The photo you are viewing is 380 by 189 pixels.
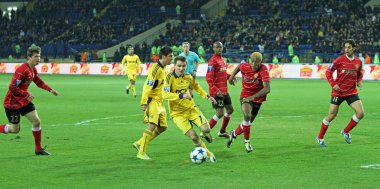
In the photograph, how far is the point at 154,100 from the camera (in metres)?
12.4

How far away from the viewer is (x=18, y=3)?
7912cm

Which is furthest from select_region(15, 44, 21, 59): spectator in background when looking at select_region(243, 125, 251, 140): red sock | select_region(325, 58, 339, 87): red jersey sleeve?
select_region(243, 125, 251, 140): red sock

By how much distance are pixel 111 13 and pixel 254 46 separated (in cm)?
2033

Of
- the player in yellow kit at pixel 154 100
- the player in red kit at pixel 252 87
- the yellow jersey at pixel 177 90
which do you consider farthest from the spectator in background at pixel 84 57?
the yellow jersey at pixel 177 90

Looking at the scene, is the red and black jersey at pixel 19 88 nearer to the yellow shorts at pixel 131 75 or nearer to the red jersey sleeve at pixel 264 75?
the red jersey sleeve at pixel 264 75

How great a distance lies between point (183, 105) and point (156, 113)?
570 mm

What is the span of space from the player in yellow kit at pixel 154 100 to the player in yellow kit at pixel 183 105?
0.31m

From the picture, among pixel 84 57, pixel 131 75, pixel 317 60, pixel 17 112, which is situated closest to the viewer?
pixel 17 112

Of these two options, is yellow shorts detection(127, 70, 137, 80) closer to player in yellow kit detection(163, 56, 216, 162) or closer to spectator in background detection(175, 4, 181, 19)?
player in yellow kit detection(163, 56, 216, 162)

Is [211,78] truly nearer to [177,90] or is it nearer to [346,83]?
[346,83]

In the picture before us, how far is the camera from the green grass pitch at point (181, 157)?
9.92 meters

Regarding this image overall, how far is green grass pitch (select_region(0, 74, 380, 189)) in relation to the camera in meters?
9.92

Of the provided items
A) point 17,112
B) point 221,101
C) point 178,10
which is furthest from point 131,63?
point 178,10

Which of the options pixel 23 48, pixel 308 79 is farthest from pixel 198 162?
pixel 23 48
